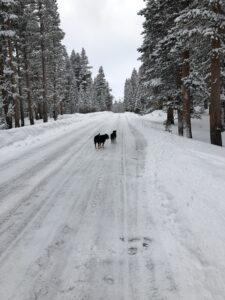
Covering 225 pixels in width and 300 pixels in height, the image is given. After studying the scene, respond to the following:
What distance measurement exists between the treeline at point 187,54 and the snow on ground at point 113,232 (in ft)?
22.4

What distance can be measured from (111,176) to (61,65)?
45.4 metres

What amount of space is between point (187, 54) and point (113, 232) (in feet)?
50.9

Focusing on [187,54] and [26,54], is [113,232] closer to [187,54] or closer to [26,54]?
[187,54]

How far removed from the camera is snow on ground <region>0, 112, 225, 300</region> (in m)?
3.59

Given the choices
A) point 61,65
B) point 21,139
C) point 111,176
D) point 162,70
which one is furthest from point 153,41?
point 61,65

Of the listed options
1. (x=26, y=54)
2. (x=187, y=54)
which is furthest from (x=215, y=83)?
(x=26, y=54)

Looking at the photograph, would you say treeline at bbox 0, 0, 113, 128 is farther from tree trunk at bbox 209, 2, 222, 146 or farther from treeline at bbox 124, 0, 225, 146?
tree trunk at bbox 209, 2, 222, 146

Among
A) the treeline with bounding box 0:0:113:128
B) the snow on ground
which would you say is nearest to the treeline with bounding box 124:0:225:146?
the snow on ground

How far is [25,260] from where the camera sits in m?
4.13

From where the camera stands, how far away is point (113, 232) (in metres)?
4.95

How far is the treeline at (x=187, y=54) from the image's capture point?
46.1 feet

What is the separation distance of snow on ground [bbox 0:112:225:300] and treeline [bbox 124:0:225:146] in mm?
6818

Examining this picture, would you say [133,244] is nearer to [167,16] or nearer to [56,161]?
[56,161]

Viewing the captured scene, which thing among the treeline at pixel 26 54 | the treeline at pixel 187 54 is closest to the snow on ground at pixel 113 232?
the treeline at pixel 187 54
